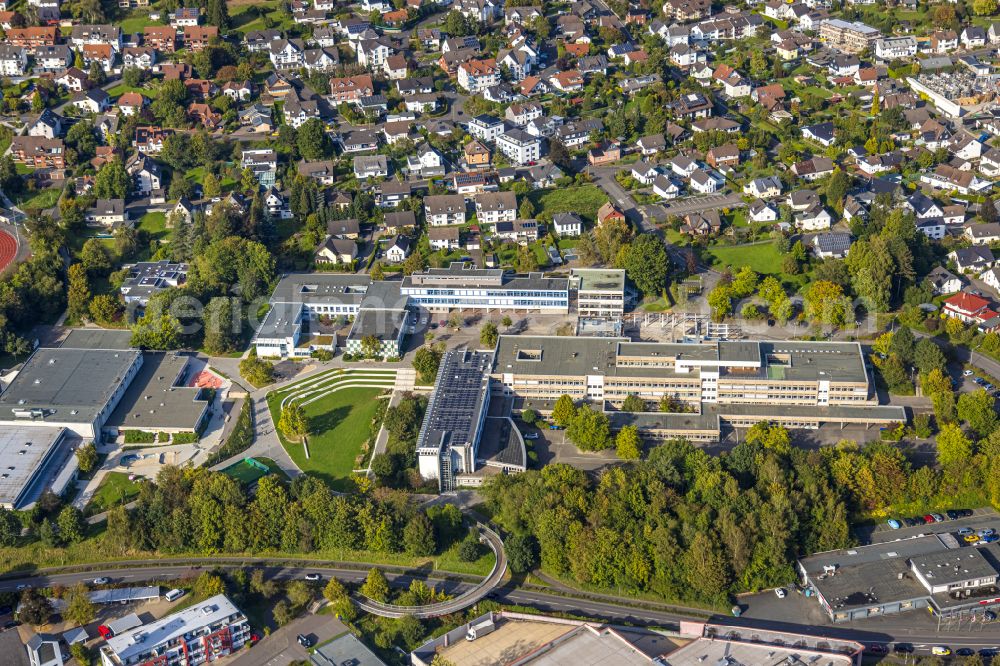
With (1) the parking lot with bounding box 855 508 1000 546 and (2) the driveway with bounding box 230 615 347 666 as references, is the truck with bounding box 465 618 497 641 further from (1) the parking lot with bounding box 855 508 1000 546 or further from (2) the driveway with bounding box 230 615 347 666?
(1) the parking lot with bounding box 855 508 1000 546

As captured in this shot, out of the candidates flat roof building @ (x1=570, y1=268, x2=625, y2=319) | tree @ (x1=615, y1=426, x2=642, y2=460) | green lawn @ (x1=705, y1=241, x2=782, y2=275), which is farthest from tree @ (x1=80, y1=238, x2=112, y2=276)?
green lawn @ (x1=705, y1=241, x2=782, y2=275)

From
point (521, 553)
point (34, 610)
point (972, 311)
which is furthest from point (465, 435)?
point (972, 311)

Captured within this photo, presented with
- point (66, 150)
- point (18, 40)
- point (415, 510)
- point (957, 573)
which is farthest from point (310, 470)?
point (18, 40)

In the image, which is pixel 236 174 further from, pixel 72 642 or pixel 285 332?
pixel 72 642

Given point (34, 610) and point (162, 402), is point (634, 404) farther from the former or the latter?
point (34, 610)

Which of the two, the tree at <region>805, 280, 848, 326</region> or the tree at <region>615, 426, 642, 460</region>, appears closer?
the tree at <region>615, 426, 642, 460</region>

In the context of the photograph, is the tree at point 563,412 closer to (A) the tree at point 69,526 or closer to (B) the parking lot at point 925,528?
(B) the parking lot at point 925,528
